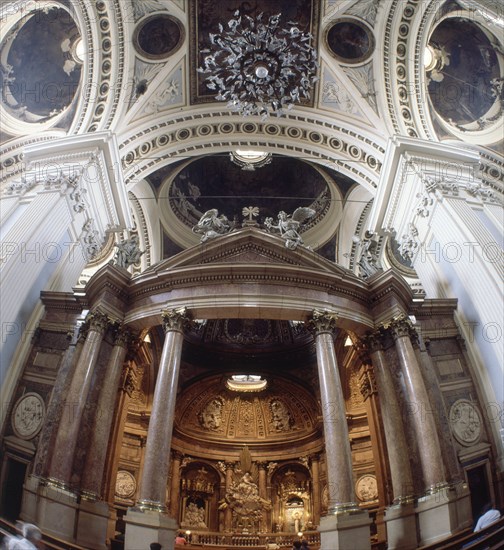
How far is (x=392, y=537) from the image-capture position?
10141mm

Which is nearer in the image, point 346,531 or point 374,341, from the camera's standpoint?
point 346,531

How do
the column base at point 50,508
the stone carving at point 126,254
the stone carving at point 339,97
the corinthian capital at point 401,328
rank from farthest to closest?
the stone carving at point 339,97, the stone carving at point 126,254, the corinthian capital at point 401,328, the column base at point 50,508

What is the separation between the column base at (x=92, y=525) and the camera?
973 centimetres

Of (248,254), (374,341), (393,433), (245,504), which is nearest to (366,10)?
(248,254)

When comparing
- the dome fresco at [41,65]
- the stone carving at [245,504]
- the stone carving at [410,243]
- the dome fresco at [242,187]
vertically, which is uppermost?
the dome fresco at [242,187]

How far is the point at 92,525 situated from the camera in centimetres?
998

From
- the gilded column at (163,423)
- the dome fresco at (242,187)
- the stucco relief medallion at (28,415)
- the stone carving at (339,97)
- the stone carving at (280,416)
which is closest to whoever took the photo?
the gilded column at (163,423)

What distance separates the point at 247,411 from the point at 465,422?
764 centimetres

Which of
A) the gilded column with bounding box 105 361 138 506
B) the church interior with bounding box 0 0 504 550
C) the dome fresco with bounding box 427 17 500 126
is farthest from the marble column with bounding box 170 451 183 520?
the dome fresco with bounding box 427 17 500 126

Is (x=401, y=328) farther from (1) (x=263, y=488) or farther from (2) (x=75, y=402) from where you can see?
(2) (x=75, y=402)

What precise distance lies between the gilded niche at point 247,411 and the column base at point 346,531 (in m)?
7.06

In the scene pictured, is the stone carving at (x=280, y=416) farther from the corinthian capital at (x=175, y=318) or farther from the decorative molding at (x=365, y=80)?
the decorative molding at (x=365, y=80)

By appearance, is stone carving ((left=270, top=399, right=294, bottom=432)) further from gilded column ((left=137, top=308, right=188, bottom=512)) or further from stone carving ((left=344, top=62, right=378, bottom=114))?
stone carving ((left=344, top=62, right=378, bottom=114))

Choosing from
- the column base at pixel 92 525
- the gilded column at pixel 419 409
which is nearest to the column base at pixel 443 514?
the gilded column at pixel 419 409
